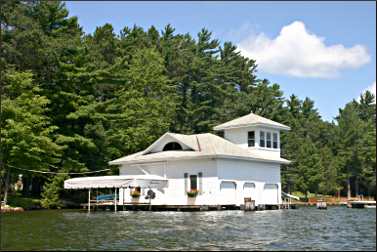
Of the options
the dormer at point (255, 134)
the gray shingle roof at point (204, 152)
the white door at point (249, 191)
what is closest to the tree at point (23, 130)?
the gray shingle roof at point (204, 152)

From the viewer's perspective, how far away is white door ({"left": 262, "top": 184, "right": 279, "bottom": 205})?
43.4m

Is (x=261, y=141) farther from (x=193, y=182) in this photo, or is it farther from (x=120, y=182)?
(x=120, y=182)

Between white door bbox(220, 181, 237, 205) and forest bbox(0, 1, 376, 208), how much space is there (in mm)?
13245

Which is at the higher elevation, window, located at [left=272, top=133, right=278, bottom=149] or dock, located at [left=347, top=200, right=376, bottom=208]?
window, located at [left=272, top=133, right=278, bottom=149]

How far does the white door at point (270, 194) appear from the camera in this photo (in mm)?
43375

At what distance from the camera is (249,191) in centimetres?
4166

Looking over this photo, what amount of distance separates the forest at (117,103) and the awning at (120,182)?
3888mm

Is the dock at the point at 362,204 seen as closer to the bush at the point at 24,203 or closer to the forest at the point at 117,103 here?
the forest at the point at 117,103

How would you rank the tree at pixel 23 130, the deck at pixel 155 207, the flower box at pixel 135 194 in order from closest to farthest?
the deck at pixel 155 207
the tree at pixel 23 130
the flower box at pixel 135 194

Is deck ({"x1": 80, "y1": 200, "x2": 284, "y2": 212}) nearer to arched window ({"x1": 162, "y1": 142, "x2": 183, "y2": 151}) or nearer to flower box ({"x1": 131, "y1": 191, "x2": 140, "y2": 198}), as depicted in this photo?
flower box ({"x1": 131, "y1": 191, "x2": 140, "y2": 198})

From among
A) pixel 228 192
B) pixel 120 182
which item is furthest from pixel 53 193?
pixel 228 192

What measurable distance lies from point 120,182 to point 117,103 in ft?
70.6

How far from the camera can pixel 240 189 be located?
4081 centimetres

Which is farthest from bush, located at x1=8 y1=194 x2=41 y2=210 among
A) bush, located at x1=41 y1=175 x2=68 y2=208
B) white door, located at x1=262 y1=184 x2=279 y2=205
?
white door, located at x1=262 y1=184 x2=279 y2=205
